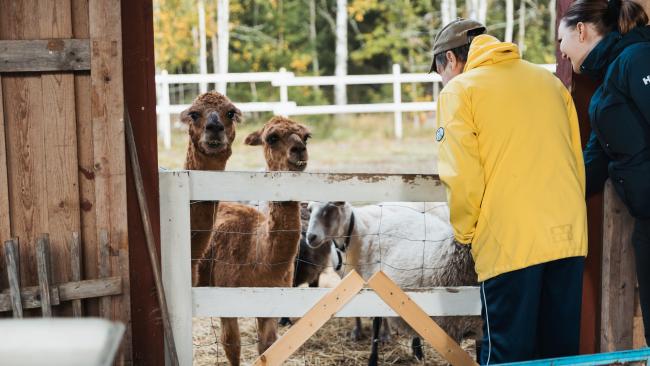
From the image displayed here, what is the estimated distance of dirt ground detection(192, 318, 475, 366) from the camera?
581cm

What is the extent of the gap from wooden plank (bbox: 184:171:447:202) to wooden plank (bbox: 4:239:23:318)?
2.92 feet

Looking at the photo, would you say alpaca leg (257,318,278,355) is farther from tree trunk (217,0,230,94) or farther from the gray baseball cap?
tree trunk (217,0,230,94)

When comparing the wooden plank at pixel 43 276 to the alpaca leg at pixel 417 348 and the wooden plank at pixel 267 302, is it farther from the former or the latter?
the alpaca leg at pixel 417 348

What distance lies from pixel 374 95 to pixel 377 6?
131 inches

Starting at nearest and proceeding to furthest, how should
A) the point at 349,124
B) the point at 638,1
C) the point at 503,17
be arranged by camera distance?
the point at 638,1
the point at 349,124
the point at 503,17

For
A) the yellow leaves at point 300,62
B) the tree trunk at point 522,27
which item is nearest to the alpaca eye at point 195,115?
the yellow leaves at point 300,62

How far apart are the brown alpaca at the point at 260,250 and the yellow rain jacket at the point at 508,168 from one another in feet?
6.65

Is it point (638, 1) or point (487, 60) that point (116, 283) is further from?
point (638, 1)

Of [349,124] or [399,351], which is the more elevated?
[349,124]

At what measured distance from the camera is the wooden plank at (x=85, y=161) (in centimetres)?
356

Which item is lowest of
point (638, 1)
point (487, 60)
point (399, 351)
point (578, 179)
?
point (399, 351)

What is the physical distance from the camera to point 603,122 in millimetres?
3561

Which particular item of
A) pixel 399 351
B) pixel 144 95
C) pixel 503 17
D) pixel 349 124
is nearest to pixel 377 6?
pixel 503 17

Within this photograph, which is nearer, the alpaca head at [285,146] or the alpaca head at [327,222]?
the alpaca head at [285,146]
